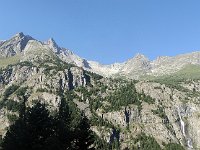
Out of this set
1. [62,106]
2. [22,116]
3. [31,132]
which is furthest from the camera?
[62,106]

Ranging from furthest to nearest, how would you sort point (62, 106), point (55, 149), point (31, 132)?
point (62, 106) → point (31, 132) → point (55, 149)

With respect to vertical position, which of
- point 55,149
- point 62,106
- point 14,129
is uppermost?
point 62,106

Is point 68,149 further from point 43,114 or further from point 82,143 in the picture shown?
point 43,114

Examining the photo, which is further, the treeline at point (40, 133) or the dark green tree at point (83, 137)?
the dark green tree at point (83, 137)

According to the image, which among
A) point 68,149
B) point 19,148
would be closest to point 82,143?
point 68,149

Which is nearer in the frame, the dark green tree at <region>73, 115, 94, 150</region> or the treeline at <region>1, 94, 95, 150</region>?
the treeline at <region>1, 94, 95, 150</region>

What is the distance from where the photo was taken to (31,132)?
58750 mm

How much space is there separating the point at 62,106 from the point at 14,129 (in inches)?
459

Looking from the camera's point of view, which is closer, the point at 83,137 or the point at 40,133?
the point at 40,133

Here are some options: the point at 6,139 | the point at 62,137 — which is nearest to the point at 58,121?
the point at 62,137

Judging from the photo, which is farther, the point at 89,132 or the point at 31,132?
the point at 89,132

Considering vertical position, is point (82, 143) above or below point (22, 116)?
below

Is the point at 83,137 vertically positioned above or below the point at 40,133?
below

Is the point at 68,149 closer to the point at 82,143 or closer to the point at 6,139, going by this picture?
the point at 82,143
